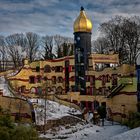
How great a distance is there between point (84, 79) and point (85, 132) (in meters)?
15.1

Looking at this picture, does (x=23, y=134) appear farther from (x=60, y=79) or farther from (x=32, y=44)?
(x=32, y=44)

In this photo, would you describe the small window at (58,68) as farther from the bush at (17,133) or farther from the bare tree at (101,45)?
the bush at (17,133)

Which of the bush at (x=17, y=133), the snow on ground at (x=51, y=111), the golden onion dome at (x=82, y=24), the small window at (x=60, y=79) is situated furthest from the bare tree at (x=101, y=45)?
the bush at (x=17, y=133)

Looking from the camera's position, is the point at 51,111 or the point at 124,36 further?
the point at 124,36

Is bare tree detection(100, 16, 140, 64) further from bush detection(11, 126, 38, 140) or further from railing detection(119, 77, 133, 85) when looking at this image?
bush detection(11, 126, 38, 140)

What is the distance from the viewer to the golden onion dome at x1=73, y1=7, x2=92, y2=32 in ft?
→ 136

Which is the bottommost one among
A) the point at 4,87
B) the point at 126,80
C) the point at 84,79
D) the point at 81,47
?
the point at 4,87

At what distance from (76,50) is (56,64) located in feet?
19.0

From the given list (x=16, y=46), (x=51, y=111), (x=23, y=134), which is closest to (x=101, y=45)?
(x=16, y=46)

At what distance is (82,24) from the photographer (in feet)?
136

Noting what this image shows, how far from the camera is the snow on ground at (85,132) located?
25981 millimetres

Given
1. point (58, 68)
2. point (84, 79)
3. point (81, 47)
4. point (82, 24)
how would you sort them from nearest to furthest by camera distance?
point (82, 24)
point (81, 47)
point (84, 79)
point (58, 68)

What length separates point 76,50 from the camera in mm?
42156

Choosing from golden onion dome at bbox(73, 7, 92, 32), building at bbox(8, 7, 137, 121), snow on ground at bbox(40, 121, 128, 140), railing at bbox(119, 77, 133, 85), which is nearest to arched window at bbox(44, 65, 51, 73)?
building at bbox(8, 7, 137, 121)
